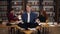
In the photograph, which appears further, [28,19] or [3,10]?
[3,10]

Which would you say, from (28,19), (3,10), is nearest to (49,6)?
(3,10)

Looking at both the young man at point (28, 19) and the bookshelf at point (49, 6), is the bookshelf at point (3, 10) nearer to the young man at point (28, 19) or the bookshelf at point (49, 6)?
the bookshelf at point (49, 6)

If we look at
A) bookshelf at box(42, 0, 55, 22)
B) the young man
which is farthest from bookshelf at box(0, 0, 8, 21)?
the young man

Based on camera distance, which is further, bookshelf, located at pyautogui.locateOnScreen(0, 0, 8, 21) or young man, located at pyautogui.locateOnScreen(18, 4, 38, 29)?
bookshelf, located at pyautogui.locateOnScreen(0, 0, 8, 21)

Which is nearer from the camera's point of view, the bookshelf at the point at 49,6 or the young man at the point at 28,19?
the young man at the point at 28,19

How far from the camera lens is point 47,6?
29.6ft

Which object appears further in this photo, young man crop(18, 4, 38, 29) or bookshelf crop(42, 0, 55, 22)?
bookshelf crop(42, 0, 55, 22)

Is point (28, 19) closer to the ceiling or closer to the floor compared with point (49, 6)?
closer to the floor

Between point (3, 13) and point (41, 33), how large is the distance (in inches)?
145

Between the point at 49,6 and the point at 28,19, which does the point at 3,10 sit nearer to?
the point at 49,6

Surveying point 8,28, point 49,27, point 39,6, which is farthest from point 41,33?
point 39,6

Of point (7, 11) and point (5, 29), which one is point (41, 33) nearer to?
point (5, 29)

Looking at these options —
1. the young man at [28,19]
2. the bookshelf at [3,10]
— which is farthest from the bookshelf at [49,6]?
the young man at [28,19]

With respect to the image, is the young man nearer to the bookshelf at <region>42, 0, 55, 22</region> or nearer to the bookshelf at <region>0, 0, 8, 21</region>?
the bookshelf at <region>42, 0, 55, 22</region>
